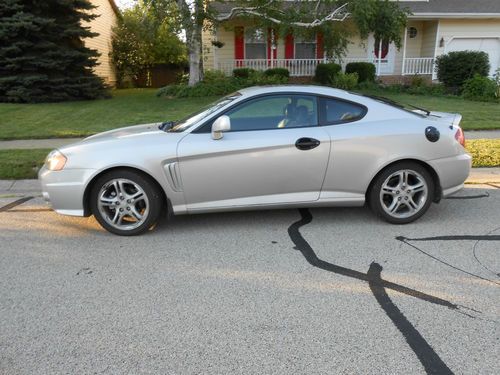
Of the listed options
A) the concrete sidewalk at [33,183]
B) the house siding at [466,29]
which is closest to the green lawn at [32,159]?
the concrete sidewalk at [33,183]

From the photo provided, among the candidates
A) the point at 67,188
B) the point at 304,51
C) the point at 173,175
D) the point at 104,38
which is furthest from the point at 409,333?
the point at 104,38

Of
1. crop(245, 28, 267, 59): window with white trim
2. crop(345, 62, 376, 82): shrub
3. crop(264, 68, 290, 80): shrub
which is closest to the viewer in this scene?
crop(264, 68, 290, 80): shrub

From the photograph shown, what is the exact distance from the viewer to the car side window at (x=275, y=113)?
4.81m

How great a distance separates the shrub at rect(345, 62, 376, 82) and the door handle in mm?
16316

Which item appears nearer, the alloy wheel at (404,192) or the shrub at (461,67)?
the alloy wheel at (404,192)

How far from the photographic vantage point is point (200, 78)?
18.5 meters

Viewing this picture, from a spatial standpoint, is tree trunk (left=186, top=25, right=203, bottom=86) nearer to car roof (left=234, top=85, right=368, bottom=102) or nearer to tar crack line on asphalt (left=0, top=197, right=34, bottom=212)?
tar crack line on asphalt (left=0, top=197, right=34, bottom=212)

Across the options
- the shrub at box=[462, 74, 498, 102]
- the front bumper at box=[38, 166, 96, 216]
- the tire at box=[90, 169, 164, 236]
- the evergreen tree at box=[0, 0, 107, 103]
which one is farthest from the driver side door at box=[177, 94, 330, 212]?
the evergreen tree at box=[0, 0, 107, 103]

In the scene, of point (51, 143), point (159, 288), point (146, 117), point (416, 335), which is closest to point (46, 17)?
point (146, 117)

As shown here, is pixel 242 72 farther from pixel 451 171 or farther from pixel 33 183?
pixel 451 171

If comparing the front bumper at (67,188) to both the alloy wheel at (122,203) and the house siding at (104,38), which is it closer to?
the alloy wheel at (122,203)

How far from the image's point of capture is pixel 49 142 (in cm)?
931

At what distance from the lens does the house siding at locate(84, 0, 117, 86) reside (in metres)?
26.1

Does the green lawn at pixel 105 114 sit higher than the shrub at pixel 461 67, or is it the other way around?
the shrub at pixel 461 67
